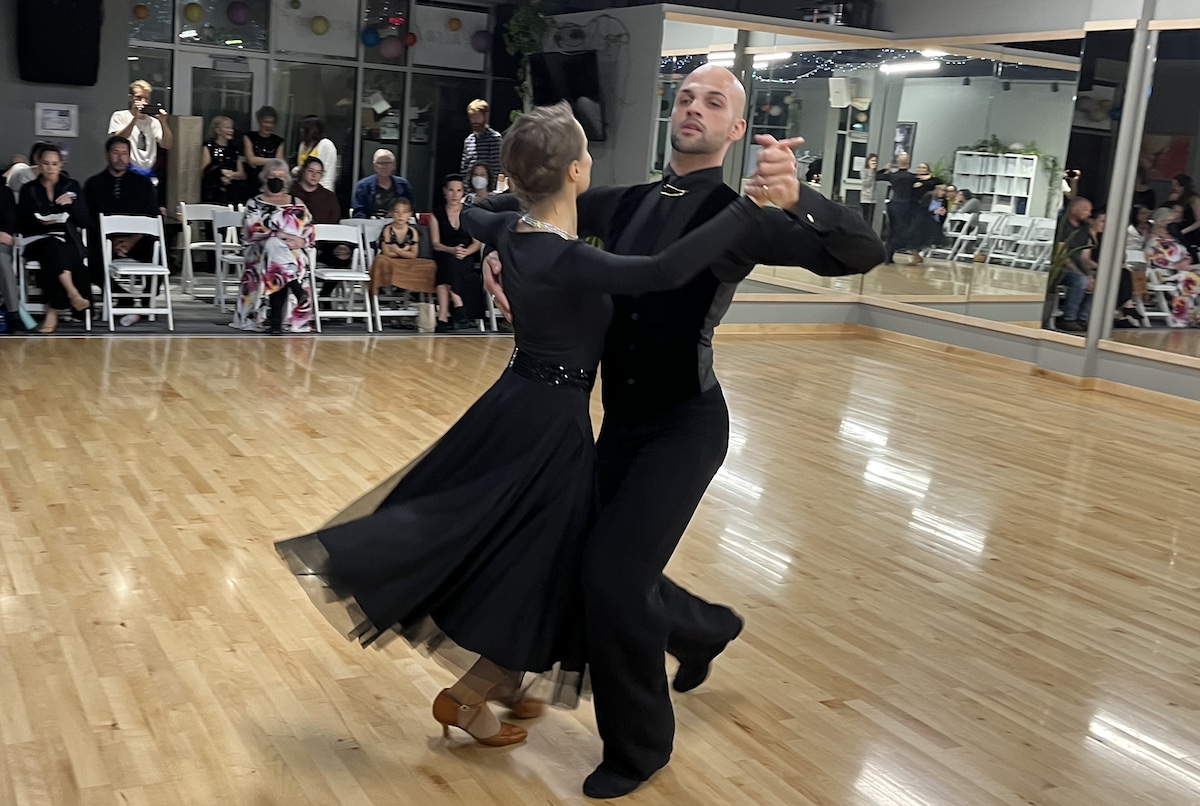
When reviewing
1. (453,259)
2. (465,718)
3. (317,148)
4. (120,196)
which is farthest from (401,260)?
(465,718)

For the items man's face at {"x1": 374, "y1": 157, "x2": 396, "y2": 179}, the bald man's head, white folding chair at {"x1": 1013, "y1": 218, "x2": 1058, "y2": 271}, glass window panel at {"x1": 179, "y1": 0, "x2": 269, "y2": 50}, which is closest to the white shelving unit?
white folding chair at {"x1": 1013, "y1": 218, "x2": 1058, "y2": 271}

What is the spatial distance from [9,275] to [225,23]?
509 centimetres

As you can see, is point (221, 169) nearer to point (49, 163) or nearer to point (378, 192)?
point (378, 192)

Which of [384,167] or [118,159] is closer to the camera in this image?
[118,159]

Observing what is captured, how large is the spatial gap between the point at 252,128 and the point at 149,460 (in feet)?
25.6

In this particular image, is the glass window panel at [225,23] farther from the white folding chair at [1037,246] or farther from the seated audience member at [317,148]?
the white folding chair at [1037,246]

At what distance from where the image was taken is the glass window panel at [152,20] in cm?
1169

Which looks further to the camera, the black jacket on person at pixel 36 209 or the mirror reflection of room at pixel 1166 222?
the mirror reflection of room at pixel 1166 222

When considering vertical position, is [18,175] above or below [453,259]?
above

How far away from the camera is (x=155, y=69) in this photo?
38.8ft

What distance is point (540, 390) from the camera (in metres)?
2.73

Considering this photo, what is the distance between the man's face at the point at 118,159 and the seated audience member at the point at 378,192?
1.86 m

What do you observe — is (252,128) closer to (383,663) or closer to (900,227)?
(900,227)

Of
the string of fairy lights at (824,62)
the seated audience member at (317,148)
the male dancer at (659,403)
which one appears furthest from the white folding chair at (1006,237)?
the male dancer at (659,403)
